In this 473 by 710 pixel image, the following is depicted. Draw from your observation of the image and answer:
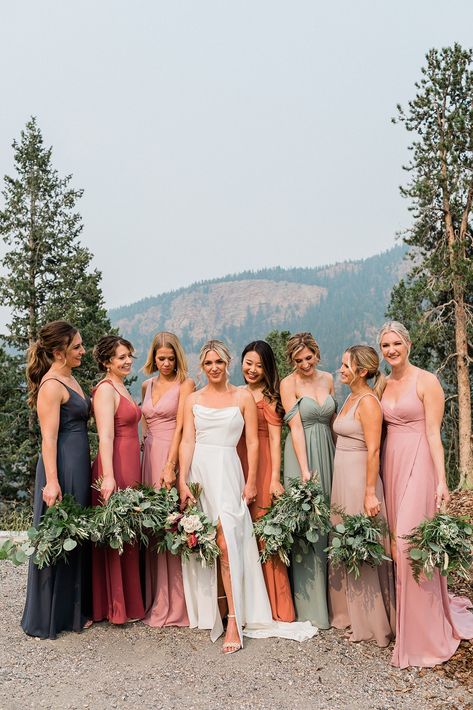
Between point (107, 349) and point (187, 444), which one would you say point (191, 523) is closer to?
point (187, 444)

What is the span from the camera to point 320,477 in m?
6.21

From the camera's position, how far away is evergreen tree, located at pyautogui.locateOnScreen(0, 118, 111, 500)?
28.7m

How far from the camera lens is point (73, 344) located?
6176mm

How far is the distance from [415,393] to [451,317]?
64.4 feet

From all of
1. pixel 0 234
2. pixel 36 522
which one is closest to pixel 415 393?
pixel 36 522

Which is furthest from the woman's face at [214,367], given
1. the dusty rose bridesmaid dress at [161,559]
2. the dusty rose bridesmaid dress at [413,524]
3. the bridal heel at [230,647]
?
the bridal heel at [230,647]

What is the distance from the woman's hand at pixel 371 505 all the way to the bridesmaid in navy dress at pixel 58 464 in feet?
8.56

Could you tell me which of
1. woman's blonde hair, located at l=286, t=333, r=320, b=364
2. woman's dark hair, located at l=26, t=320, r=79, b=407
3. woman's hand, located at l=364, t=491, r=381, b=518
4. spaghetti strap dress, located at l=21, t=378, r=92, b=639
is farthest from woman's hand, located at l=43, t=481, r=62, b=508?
woman's hand, located at l=364, t=491, r=381, b=518

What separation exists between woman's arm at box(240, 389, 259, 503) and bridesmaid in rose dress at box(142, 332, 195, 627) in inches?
24.0

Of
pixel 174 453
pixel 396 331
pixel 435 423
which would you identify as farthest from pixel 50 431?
pixel 435 423

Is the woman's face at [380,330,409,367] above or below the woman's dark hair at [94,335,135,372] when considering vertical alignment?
below

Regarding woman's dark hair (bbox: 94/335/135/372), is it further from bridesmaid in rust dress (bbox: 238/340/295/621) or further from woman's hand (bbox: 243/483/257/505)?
woman's hand (bbox: 243/483/257/505)

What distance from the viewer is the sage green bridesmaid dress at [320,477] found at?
6137mm

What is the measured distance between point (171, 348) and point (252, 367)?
0.81 meters
